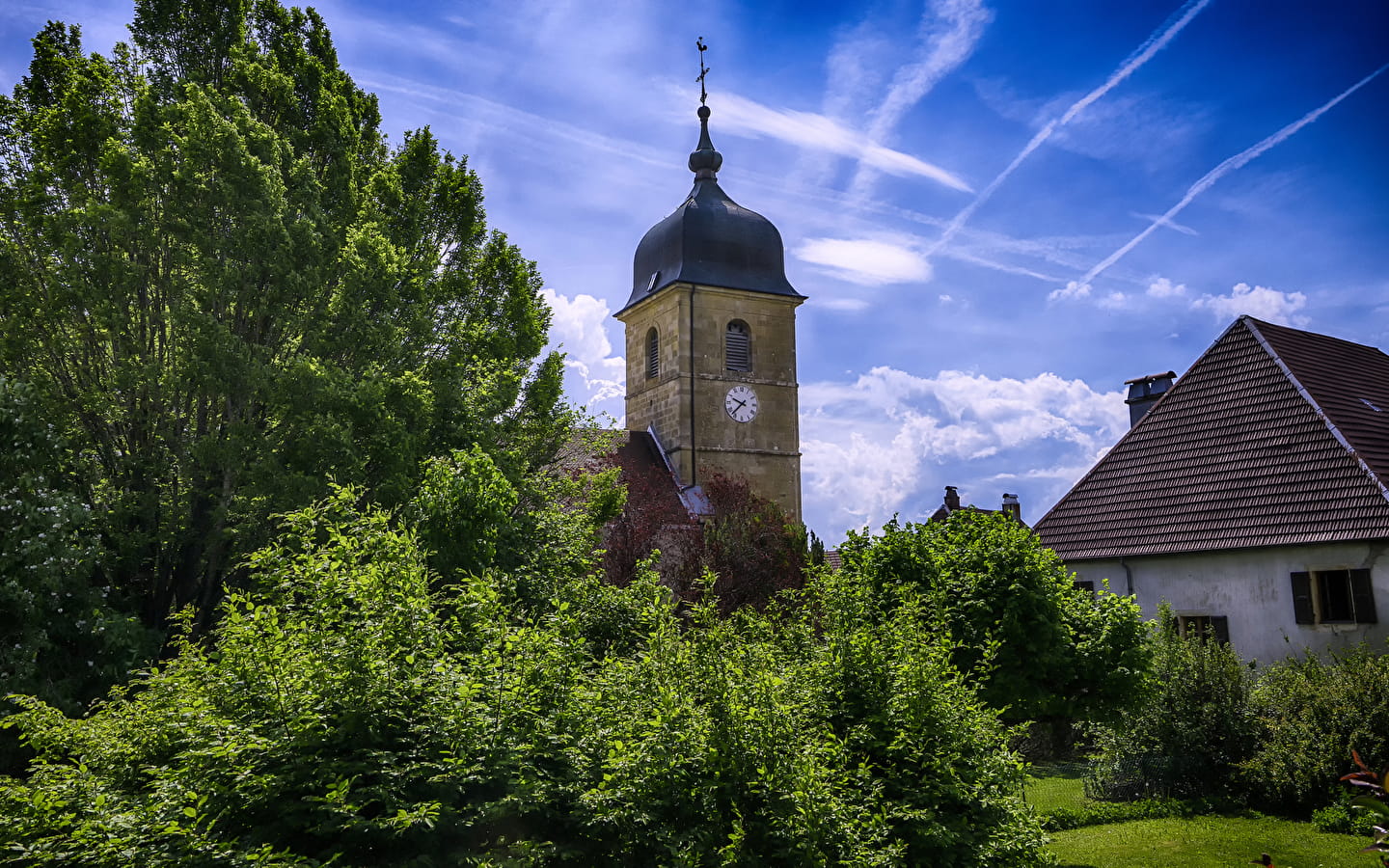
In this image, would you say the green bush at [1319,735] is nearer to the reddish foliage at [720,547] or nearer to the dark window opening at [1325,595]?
the dark window opening at [1325,595]

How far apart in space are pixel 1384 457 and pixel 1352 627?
3.49 meters

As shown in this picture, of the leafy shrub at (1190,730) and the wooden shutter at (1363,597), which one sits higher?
the wooden shutter at (1363,597)

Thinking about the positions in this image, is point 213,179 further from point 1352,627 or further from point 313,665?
point 1352,627

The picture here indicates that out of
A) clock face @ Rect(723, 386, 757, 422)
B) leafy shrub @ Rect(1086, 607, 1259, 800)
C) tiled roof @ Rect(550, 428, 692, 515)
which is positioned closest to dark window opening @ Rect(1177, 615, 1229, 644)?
leafy shrub @ Rect(1086, 607, 1259, 800)

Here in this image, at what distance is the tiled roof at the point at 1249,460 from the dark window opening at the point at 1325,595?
2.32 feet

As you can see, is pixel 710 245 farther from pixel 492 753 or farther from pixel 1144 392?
pixel 492 753

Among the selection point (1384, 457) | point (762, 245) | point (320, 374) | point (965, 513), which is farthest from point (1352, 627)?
point (762, 245)

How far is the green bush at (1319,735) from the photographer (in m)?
12.8

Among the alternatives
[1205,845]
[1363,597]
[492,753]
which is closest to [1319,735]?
[1205,845]

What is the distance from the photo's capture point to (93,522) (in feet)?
39.4

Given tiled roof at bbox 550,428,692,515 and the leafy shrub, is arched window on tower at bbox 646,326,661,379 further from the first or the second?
the leafy shrub

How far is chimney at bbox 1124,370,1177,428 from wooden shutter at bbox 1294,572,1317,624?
9.64 m

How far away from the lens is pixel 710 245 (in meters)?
37.8

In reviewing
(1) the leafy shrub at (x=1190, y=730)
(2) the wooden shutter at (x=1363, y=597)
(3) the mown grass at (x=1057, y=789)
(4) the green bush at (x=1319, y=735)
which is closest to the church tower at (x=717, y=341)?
(3) the mown grass at (x=1057, y=789)
